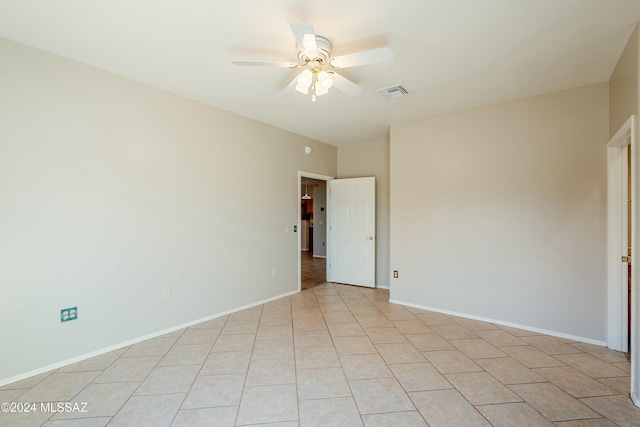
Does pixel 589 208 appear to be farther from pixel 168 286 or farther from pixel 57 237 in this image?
pixel 57 237

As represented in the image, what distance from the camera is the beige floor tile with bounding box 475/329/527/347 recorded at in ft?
9.37

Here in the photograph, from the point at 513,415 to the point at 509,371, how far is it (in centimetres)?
61

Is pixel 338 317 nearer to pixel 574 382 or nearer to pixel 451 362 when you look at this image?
pixel 451 362

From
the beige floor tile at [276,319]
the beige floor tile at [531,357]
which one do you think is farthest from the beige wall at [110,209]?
the beige floor tile at [531,357]

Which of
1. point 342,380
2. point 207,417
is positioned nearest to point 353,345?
point 342,380

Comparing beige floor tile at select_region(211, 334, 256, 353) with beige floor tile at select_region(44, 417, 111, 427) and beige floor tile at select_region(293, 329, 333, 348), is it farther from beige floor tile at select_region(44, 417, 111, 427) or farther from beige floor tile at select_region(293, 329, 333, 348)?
beige floor tile at select_region(44, 417, 111, 427)

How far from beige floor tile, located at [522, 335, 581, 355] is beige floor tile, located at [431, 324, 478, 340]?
534 millimetres

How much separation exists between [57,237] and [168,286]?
1.09 m

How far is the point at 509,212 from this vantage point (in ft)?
10.8

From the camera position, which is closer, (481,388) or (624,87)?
(481,388)

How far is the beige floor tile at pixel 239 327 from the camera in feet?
10.2

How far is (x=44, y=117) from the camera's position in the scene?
2328mm

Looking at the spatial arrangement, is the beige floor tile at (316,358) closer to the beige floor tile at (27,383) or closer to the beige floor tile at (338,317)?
the beige floor tile at (338,317)

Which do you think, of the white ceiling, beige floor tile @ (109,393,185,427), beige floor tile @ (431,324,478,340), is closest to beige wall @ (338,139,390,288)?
beige floor tile @ (431,324,478,340)
